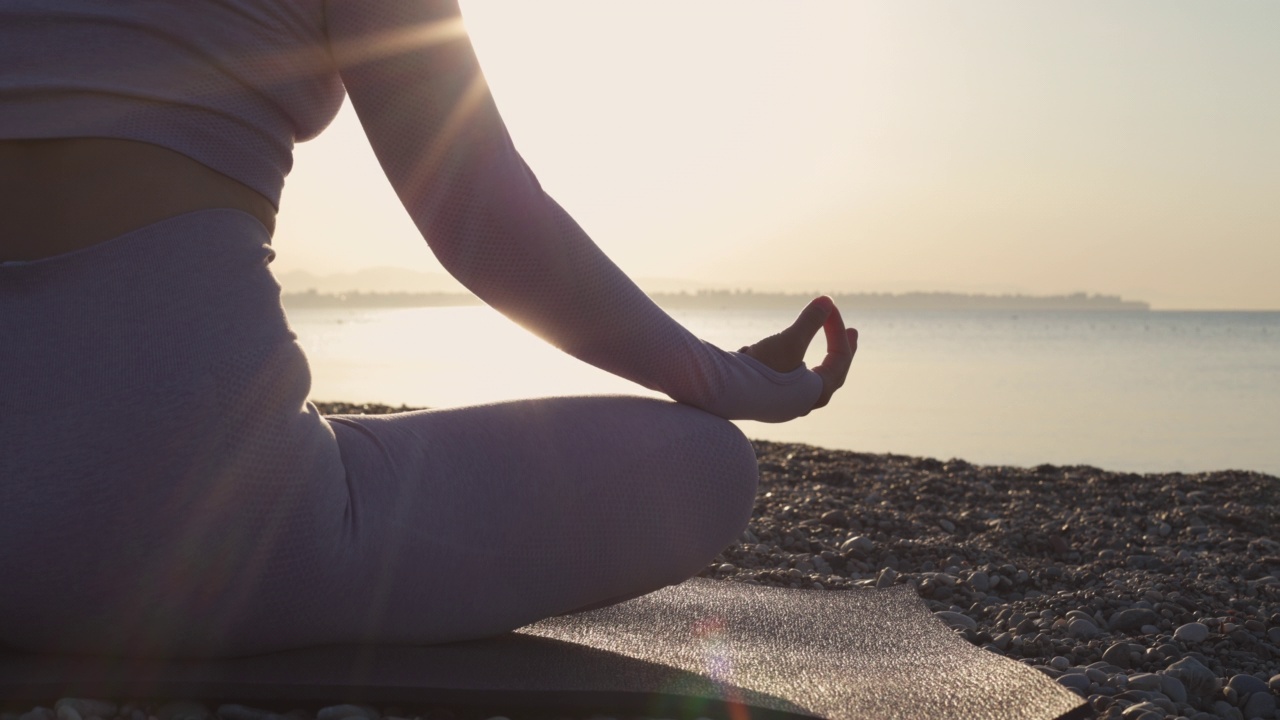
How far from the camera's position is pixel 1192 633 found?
2965 mm

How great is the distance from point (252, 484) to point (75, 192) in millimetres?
504

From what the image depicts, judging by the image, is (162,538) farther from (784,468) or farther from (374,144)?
(784,468)

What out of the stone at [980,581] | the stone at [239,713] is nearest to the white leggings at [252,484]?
the stone at [239,713]

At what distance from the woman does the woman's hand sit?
0.93ft

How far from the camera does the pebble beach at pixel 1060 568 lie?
242 cm

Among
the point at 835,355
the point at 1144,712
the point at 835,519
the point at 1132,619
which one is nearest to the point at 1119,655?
the point at 1132,619

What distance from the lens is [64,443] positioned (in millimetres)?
1451

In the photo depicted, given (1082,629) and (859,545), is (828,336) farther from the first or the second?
(859,545)

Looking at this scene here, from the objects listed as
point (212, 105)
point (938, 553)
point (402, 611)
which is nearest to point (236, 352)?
point (212, 105)

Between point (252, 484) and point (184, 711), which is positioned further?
point (184, 711)

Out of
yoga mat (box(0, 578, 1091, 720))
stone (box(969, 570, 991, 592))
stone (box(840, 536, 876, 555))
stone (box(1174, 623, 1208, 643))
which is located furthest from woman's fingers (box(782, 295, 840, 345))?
stone (box(840, 536, 876, 555))

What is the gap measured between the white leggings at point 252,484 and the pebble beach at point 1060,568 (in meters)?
0.20

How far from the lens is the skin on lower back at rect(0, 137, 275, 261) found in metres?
1.50

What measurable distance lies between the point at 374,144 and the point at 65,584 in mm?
827
